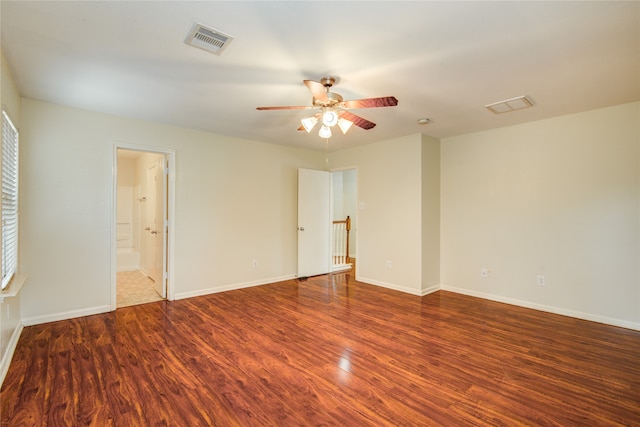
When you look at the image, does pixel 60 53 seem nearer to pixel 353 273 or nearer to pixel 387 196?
pixel 387 196

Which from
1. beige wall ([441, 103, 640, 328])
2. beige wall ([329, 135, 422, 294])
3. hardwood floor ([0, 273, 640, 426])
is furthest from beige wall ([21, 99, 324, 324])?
beige wall ([441, 103, 640, 328])

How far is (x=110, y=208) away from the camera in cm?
373

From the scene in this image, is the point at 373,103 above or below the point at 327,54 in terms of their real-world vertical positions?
below

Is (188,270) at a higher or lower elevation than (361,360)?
higher

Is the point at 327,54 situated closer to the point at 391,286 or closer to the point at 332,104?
the point at 332,104

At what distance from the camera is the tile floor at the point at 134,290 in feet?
13.9

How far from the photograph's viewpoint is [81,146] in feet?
11.7

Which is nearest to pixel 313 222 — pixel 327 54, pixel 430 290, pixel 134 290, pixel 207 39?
pixel 430 290

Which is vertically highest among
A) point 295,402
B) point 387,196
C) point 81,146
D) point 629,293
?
point 81,146

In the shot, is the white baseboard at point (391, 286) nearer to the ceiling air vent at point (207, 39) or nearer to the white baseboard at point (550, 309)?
the white baseboard at point (550, 309)

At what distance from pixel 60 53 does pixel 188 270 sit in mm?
2888

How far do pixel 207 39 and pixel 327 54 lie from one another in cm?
83

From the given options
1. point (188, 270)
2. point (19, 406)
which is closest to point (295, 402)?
point (19, 406)

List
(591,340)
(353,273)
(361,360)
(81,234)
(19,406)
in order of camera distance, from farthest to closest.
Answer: (353,273) → (81,234) → (591,340) → (361,360) → (19,406)
